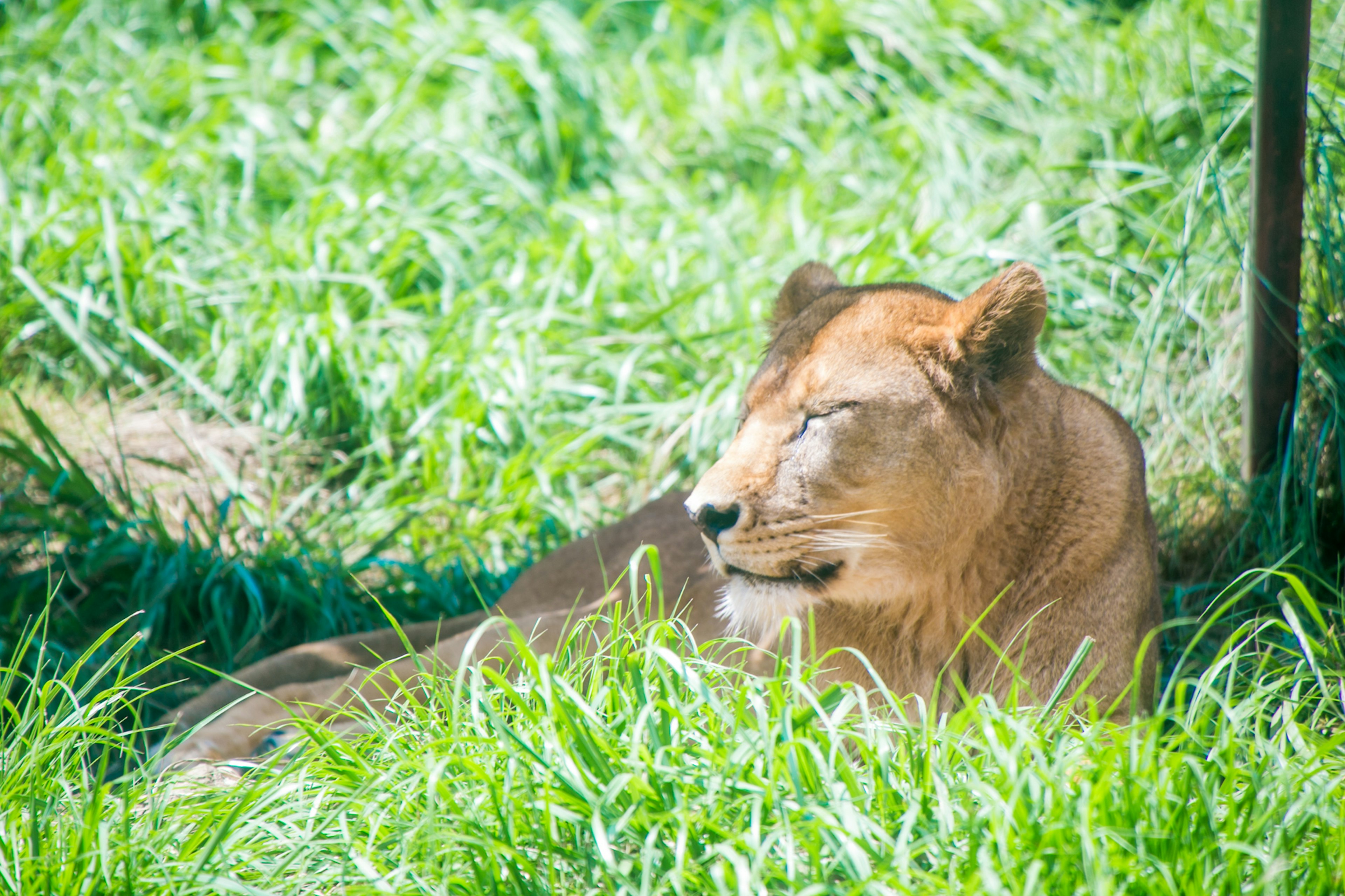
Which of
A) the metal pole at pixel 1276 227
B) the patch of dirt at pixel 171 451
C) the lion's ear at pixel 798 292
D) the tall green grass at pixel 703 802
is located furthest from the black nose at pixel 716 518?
the patch of dirt at pixel 171 451

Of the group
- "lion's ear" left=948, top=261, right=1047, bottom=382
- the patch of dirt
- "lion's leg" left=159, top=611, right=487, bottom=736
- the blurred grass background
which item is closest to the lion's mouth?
"lion's ear" left=948, top=261, right=1047, bottom=382

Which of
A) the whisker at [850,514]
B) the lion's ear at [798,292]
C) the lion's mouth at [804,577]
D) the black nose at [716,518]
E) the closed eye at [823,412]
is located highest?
the lion's ear at [798,292]

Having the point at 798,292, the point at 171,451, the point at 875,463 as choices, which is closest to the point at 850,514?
the point at 875,463

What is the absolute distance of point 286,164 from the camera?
6.15 metres

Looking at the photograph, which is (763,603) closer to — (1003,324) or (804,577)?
(804,577)

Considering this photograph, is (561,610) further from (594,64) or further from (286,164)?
(594,64)

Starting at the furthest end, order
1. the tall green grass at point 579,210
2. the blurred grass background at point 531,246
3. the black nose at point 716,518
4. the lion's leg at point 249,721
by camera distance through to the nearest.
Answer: the tall green grass at point 579,210
the blurred grass background at point 531,246
the lion's leg at point 249,721
the black nose at point 716,518

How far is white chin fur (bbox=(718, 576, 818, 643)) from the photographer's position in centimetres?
259

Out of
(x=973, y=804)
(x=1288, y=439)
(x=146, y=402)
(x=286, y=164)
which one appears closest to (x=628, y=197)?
(x=286, y=164)

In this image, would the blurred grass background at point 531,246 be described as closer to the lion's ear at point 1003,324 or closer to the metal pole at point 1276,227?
the metal pole at point 1276,227

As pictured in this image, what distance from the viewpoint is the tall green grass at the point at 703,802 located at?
1.92 m

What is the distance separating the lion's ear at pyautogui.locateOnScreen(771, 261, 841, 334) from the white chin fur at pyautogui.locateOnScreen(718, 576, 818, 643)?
781 mm

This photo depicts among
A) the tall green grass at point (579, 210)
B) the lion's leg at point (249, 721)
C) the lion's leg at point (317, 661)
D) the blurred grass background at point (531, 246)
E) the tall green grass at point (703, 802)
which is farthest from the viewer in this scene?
the tall green grass at point (579, 210)

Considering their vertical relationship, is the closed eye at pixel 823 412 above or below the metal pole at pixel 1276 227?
below
